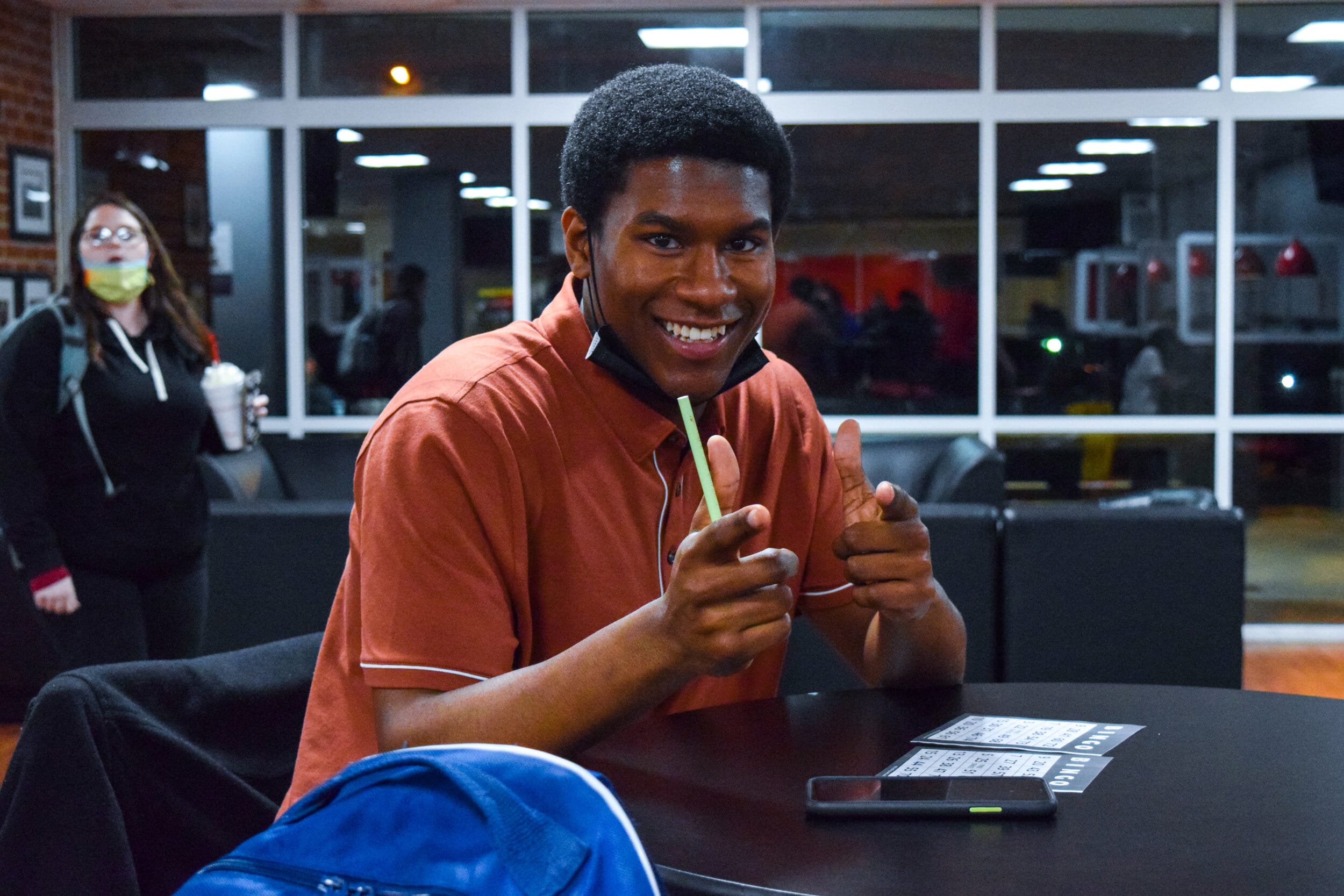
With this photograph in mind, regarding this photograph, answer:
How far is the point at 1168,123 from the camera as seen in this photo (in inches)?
233

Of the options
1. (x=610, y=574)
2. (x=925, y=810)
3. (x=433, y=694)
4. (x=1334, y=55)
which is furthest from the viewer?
(x=1334, y=55)

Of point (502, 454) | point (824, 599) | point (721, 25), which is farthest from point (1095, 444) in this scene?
point (502, 454)

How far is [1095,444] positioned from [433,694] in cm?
538

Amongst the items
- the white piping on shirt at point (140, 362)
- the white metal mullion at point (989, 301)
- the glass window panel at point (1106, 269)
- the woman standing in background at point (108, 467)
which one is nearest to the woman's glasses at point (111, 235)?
the woman standing in background at point (108, 467)

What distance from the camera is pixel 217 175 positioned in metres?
6.18

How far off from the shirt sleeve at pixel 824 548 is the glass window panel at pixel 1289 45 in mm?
5096

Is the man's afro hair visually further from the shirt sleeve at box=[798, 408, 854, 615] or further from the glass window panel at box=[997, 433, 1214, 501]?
the glass window panel at box=[997, 433, 1214, 501]

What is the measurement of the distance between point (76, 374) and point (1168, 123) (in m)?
4.90

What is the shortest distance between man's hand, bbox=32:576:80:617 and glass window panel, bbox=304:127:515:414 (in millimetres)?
3564

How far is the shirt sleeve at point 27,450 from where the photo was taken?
8.64ft

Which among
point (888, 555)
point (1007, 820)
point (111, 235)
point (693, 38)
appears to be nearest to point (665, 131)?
point (888, 555)

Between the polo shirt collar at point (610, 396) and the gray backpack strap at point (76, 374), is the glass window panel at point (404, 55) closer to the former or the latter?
the gray backpack strap at point (76, 374)

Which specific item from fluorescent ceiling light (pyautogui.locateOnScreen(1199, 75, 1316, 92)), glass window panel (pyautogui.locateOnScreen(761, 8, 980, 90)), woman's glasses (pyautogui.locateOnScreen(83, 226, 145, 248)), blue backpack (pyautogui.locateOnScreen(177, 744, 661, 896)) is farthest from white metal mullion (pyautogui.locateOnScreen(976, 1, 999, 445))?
blue backpack (pyautogui.locateOnScreen(177, 744, 661, 896))

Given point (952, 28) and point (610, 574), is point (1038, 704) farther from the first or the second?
point (952, 28)
